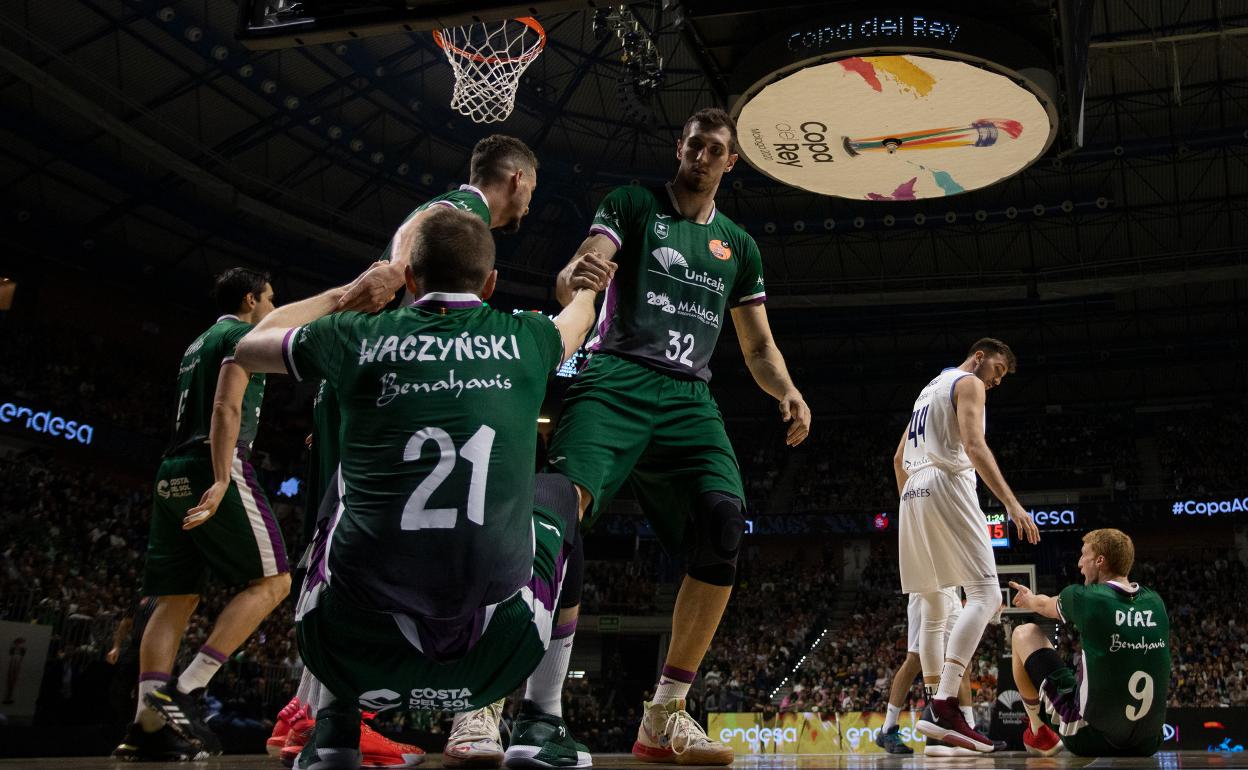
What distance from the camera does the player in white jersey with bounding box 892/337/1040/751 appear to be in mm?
6125

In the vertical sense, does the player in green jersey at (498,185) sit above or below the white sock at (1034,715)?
above

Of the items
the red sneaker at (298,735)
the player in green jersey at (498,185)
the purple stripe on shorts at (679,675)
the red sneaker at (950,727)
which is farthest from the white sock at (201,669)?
the red sneaker at (950,727)

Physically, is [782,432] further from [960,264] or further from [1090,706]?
[1090,706]

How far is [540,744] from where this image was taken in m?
3.09

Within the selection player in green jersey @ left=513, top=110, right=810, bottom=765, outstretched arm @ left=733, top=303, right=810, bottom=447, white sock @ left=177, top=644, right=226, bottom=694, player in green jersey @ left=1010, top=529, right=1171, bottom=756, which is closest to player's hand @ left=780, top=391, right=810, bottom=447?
player in green jersey @ left=513, top=110, right=810, bottom=765

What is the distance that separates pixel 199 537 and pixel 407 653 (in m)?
3.07

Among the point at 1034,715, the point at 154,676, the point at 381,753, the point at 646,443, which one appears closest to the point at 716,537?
the point at 646,443

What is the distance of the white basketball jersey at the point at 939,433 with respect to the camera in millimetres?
6812

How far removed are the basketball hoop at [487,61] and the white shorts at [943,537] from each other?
15.9 ft

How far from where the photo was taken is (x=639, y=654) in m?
30.4

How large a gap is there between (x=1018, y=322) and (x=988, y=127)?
20814 millimetres

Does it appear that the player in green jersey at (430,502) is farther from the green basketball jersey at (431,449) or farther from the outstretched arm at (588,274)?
the outstretched arm at (588,274)

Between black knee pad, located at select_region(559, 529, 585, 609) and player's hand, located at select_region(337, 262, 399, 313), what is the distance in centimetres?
96

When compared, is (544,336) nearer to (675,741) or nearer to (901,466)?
(675,741)
